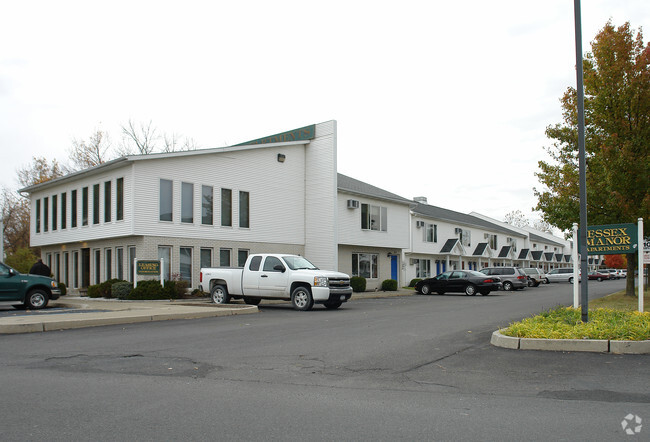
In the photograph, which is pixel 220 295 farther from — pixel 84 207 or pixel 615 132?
pixel 615 132

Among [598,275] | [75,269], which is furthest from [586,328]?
[598,275]

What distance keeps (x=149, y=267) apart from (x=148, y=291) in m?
0.96

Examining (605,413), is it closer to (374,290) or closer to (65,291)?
(65,291)

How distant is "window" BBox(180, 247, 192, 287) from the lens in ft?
84.8

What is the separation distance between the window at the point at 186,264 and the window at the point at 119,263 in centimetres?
269

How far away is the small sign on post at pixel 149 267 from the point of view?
73.4 ft

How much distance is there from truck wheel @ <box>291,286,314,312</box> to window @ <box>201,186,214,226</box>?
8.99 m

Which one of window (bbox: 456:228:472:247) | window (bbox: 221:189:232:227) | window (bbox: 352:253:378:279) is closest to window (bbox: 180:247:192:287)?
window (bbox: 221:189:232:227)

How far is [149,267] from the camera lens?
22.6m

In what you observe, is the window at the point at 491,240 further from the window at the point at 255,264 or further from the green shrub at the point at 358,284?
the window at the point at 255,264

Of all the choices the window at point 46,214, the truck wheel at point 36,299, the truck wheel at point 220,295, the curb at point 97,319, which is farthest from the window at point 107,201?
the curb at point 97,319

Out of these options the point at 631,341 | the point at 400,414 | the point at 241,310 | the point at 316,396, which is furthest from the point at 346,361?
the point at 241,310

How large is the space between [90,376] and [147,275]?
1552 centimetres

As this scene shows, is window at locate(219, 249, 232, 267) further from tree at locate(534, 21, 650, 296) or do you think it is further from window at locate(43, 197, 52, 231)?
tree at locate(534, 21, 650, 296)
